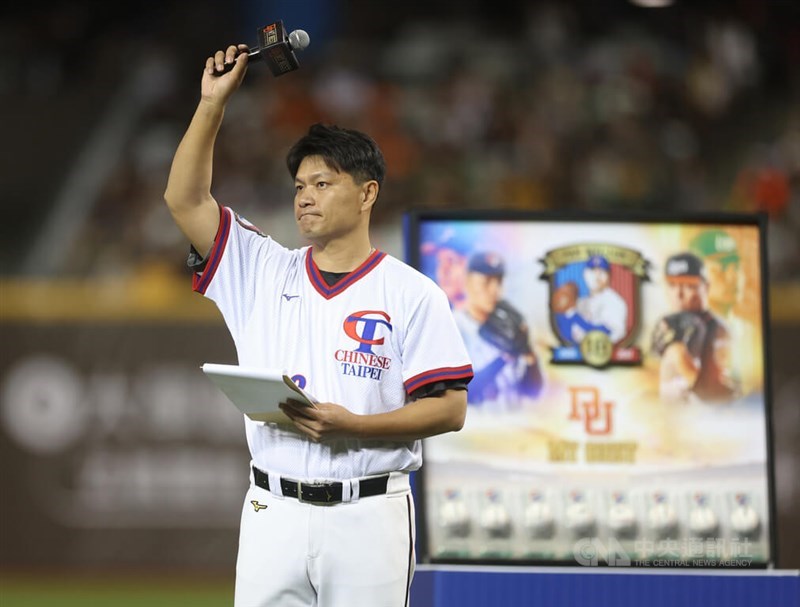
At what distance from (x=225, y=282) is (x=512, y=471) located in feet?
4.08

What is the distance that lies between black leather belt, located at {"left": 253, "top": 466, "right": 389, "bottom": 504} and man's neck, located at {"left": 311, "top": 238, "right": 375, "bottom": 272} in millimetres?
600

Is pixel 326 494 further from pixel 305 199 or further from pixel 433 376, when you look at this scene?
pixel 305 199

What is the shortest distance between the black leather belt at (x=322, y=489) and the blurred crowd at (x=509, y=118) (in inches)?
197

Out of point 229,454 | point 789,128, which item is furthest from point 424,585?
point 789,128

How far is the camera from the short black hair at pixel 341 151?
317cm

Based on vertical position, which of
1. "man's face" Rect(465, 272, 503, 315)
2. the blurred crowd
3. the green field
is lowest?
the green field

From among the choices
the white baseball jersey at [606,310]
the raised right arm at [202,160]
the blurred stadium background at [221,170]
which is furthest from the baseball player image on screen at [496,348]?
the blurred stadium background at [221,170]

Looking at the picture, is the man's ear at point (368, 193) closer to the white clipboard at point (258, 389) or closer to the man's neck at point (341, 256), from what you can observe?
the man's neck at point (341, 256)

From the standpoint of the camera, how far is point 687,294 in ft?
12.9

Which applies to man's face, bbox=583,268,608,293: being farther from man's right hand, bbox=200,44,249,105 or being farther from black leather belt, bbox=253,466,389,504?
man's right hand, bbox=200,44,249,105

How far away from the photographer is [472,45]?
10523 millimetres

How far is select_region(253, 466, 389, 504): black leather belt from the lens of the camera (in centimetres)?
301

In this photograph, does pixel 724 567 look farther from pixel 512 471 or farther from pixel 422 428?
pixel 422 428

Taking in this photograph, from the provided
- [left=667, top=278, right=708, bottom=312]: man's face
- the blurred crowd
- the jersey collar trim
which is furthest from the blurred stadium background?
the jersey collar trim
